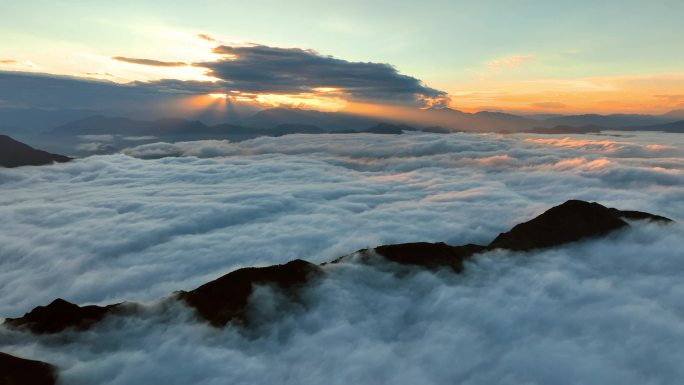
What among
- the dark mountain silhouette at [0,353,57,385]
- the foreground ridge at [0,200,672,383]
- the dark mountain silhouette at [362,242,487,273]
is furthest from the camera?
the dark mountain silhouette at [362,242,487,273]

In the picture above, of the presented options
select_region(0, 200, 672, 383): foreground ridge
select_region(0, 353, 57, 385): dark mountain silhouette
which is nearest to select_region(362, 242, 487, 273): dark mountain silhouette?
select_region(0, 200, 672, 383): foreground ridge

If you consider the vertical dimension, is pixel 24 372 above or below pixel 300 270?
below

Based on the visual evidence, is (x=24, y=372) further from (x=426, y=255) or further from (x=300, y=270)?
(x=426, y=255)

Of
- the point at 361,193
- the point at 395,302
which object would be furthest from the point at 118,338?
the point at 361,193

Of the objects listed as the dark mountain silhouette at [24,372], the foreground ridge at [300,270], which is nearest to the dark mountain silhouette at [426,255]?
the foreground ridge at [300,270]

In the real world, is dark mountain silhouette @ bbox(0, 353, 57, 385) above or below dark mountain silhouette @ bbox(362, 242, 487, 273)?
below

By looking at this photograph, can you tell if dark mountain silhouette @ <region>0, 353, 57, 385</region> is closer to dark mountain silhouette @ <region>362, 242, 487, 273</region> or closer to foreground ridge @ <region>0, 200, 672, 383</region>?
foreground ridge @ <region>0, 200, 672, 383</region>

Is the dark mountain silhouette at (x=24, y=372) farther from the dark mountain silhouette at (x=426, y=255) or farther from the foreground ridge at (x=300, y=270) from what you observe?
the dark mountain silhouette at (x=426, y=255)

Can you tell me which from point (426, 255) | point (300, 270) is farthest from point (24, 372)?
point (426, 255)

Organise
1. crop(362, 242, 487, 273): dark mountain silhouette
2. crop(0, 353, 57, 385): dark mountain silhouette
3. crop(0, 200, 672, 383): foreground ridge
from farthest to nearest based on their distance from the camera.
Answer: crop(362, 242, 487, 273): dark mountain silhouette
crop(0, 200, 672, 383): foreground ridge
crop(0, 353, 57, 385): dark mountain silhouette
